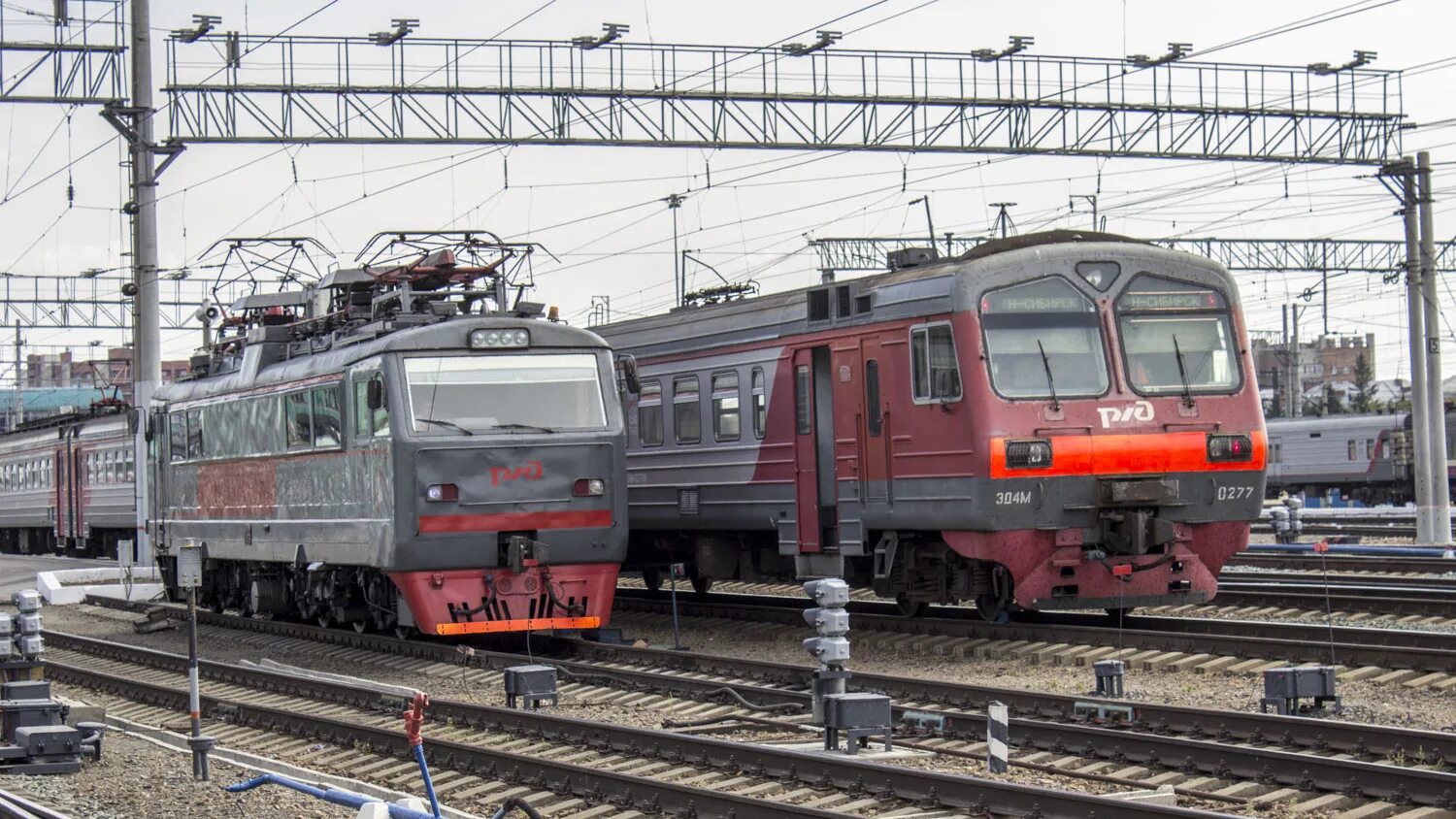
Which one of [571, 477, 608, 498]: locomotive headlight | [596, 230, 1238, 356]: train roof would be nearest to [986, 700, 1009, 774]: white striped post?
Answer: [596, 230, 1238, 356]: train roof

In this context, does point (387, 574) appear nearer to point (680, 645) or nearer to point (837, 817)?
point (680, 645)

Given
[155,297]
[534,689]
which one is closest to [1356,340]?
[155,297]

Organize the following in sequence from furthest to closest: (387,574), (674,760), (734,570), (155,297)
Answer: (155,297), (734,570), (387,574), (674,760)

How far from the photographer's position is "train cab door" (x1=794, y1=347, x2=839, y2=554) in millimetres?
18672

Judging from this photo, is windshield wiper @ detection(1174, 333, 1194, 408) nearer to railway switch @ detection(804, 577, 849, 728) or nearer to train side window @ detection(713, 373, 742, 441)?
train side window @ detection(713, 373, 742, 441)

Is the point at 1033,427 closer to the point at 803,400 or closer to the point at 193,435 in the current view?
the point at 803,400

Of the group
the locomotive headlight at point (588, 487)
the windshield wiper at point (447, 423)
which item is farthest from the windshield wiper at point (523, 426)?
the locomotive headlight at point (588, 487)

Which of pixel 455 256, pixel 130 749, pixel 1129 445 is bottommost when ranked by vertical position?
pixel 130 749

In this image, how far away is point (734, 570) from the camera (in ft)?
71.6

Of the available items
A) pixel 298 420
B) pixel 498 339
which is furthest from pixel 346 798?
pixel 298 420

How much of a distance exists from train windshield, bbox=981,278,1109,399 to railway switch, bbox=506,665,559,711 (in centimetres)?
475

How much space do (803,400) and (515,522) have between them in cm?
324

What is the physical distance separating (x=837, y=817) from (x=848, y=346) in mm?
9436

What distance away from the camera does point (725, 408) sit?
2058cm
